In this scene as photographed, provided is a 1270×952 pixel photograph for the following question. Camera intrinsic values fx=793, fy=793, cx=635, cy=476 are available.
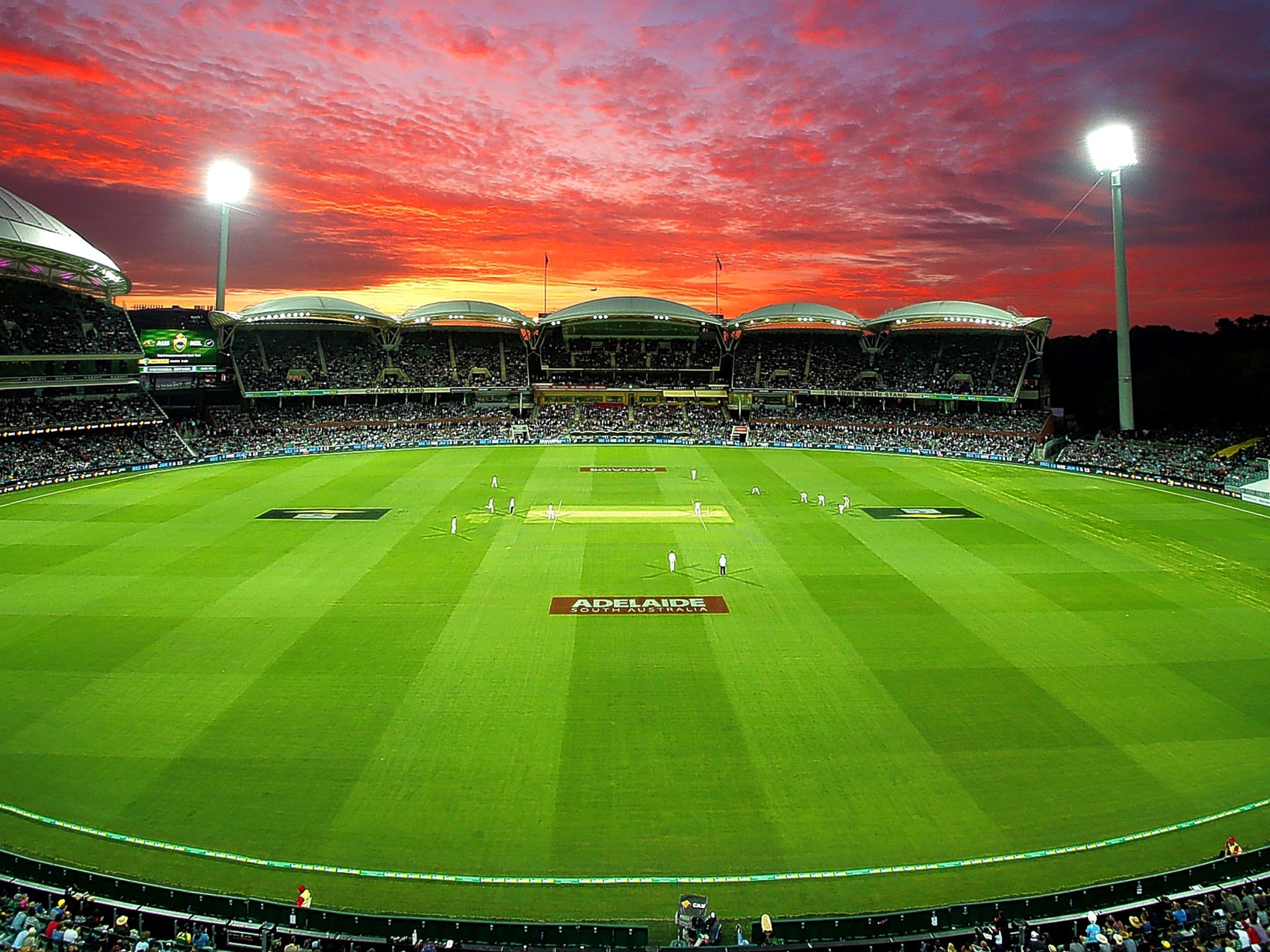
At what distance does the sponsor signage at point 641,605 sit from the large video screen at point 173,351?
5431cm

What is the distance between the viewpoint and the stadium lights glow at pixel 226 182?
71125 mm

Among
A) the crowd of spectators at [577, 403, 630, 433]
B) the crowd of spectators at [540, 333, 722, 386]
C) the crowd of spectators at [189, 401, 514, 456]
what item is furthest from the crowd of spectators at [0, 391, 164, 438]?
the crowd of spectators at [540, 333, 722, 386]

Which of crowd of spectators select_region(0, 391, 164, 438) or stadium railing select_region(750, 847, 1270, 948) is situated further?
crowd of spectators select_region(0, 391, 164, 438)

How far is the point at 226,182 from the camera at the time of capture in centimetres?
7150

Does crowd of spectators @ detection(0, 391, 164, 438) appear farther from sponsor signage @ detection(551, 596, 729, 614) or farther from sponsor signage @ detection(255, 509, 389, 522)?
sponsor signage @ detection(551, 596, 729, 614)

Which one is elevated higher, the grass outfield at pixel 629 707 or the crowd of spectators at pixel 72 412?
the crowd of spectators at pixel 72 412

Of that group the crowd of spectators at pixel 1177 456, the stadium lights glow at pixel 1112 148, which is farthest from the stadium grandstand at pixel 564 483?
the stadium lights glow at pixel 1112 148

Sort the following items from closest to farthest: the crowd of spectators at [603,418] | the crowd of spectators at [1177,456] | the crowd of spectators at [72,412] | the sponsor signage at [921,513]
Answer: the sponsor signage at [921,513]
the crowd of spectators at [1177,456]
the crowd of spectators at [72,412]
the crowd of spectators at [603,418]

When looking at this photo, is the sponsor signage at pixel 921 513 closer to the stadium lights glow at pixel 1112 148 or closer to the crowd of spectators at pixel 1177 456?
the crowd of spectators at pixel 1177 456

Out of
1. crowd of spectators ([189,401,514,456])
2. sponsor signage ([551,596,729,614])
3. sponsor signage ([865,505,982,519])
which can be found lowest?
sponsor signage ([551,596,729,614])

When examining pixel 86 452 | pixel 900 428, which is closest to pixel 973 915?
pixel 86 452

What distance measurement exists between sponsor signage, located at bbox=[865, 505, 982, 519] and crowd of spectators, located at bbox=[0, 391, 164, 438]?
56.9m

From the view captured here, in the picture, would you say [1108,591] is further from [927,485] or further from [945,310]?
[945,310]

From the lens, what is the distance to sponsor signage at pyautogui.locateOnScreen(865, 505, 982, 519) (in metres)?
40.9
